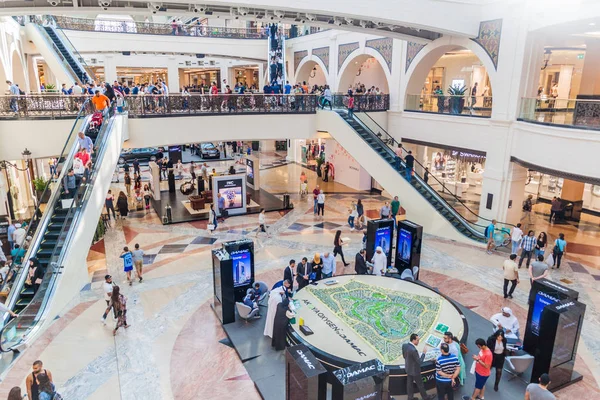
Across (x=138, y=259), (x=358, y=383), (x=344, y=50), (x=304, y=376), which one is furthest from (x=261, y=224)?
(x=344, y=50)

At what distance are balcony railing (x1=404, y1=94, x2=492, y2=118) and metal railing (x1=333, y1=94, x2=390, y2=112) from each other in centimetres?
117

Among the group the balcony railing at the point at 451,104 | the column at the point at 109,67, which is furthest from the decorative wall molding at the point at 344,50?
the column at the point at 109,67

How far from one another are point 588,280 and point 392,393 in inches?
336

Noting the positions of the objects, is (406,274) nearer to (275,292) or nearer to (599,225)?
(275,292)

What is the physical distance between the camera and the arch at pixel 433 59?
643 inches

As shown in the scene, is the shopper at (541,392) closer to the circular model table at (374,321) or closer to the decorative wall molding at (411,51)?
the circular model table at (374,321)

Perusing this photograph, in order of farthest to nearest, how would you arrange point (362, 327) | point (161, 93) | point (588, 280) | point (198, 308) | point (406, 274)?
1. point (161, 93)
2. point (588, 280)
3. point (406, 274)
4. point (198, 308)
5. point (362, 327)

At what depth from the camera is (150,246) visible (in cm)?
1524

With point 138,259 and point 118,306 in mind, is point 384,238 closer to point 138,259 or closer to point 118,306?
point 138,259

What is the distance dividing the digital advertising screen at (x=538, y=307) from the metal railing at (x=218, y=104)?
1323 cm

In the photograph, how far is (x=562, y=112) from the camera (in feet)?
45.4

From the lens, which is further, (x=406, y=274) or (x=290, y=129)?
(x=290, y=129)

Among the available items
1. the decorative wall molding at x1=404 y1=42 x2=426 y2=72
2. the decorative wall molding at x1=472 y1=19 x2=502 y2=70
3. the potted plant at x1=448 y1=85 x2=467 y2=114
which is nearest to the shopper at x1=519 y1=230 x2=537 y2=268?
the decorative wall molding at x1=472 y1=19 x2=502 y2=70

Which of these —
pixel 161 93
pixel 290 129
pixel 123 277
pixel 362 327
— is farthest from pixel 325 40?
pixel 362 327
